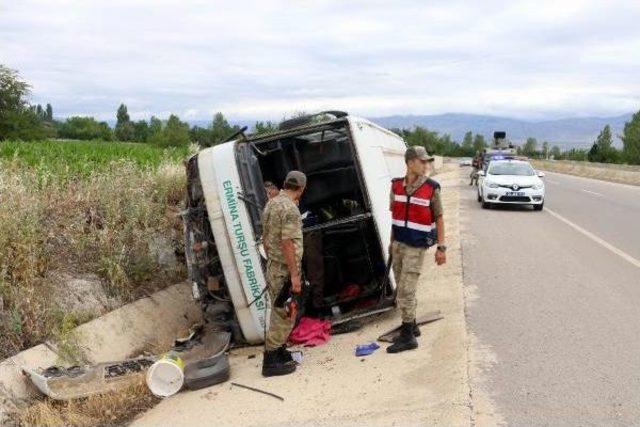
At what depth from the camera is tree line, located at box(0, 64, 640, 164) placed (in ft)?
198

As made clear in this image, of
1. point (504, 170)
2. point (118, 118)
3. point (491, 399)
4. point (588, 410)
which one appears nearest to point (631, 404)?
point (588, 410)

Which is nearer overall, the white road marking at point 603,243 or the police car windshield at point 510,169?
the white road marking at point 603,243

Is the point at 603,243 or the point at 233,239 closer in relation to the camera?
the point at 233,239

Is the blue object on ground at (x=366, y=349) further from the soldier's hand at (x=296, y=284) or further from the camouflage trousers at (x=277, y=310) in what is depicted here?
the soldier's hand at (x=296, y=284)

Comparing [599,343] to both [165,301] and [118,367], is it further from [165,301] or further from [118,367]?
[165,301]

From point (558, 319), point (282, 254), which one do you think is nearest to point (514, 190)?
point (558, 319)

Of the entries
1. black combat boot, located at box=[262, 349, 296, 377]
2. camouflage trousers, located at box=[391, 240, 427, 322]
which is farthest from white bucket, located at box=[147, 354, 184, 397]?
camouflage trousers, located at box=[391, 240, 427, 322]

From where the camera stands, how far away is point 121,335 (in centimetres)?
751

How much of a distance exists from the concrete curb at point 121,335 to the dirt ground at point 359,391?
1.31 metres

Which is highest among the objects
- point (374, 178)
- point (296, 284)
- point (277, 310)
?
point (374, 178)

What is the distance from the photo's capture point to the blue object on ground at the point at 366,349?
6219 millimetres

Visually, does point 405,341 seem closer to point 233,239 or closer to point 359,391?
point 359,391

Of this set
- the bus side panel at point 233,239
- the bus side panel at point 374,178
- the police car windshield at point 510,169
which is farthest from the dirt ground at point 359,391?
the police car windshield at point 510,169

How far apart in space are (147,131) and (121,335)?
84110 mm
